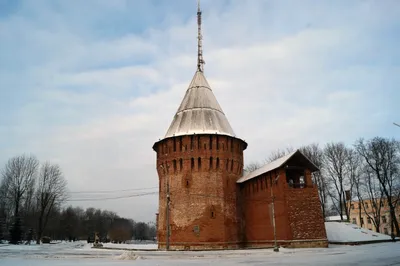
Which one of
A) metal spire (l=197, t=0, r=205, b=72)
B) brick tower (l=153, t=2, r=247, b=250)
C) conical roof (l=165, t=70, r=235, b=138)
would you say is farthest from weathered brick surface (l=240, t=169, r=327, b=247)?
metal spire (l=197, t=0, r=205, b=72)

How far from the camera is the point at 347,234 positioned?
31.4 metres

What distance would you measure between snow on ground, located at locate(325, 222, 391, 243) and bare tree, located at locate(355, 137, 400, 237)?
5.06 metres

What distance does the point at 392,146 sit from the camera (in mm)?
35875

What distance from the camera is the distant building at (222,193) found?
2556 cm

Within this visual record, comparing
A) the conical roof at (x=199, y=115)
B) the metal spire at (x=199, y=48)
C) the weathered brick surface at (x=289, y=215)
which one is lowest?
the weathered brick surface at (x=289, y=215)

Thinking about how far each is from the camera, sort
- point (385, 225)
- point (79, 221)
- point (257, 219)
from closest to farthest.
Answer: point (257, 219)
point (385, 225)
point (79, 221)

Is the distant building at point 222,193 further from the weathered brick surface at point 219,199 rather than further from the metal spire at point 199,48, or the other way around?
the metal spire at point 199,48

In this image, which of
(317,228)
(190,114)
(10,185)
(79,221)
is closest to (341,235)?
(317,228)

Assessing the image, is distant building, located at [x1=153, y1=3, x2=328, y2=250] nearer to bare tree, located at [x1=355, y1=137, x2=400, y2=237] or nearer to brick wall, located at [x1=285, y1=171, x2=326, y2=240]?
brick wall, located at [x1=285, y1=171, x2=326, y2=240]

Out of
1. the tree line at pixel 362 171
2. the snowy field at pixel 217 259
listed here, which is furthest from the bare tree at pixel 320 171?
the snowy field at pixel 217 259

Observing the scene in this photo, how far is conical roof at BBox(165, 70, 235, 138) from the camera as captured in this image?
32094 millimetres

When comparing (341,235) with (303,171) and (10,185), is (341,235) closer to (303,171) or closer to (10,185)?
(303,171)

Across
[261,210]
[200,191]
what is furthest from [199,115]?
[261,210]

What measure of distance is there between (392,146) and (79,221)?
3456 inches
